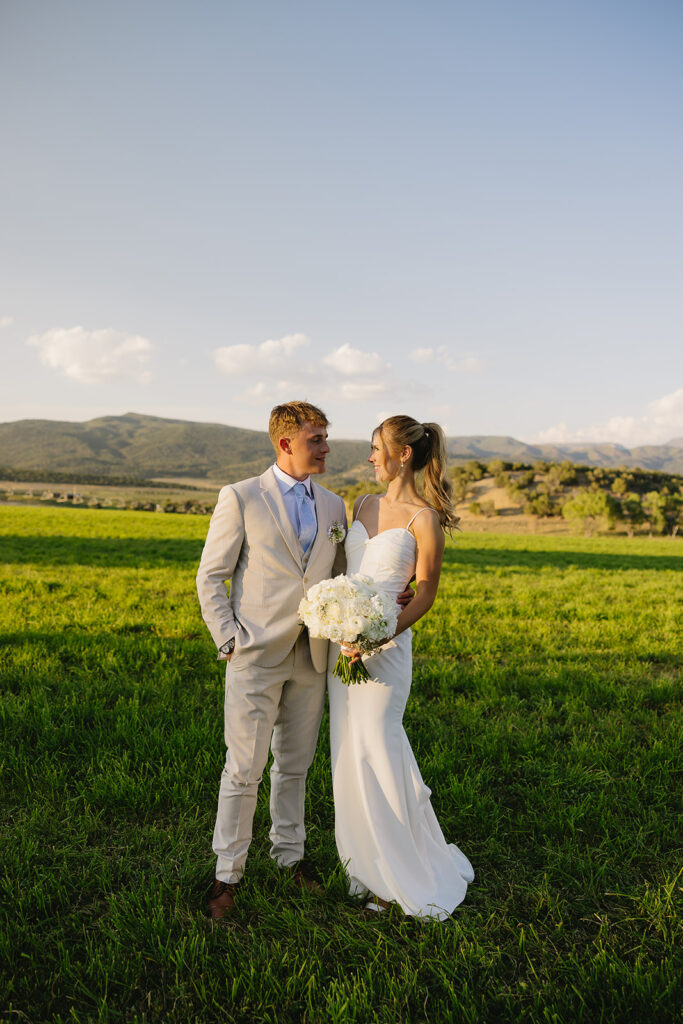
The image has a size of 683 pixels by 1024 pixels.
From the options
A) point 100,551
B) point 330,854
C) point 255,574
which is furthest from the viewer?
point 100,551

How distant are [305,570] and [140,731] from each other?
9.48ft

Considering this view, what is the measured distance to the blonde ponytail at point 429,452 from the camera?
3.99m

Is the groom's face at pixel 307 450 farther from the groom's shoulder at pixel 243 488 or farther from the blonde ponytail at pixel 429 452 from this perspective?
the blonde ponytail at pixel 429 452

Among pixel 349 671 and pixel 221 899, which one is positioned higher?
pixel 349 671

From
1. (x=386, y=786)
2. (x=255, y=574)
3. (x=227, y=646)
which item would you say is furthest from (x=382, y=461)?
(x=386, y=786)

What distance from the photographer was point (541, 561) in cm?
2416

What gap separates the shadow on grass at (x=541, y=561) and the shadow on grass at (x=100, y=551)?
9.97 metres

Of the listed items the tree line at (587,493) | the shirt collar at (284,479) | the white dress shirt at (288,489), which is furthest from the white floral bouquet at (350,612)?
the tree line at (587,493)

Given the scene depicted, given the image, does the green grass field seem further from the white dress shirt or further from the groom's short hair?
the groom's short hair

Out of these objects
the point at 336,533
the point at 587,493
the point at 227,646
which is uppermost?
the point at 336,533

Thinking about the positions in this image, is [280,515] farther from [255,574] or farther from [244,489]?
[255,574]

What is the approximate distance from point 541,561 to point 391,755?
22044mm

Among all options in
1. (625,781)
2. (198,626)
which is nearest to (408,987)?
(625,781)

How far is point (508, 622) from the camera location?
10578mm
